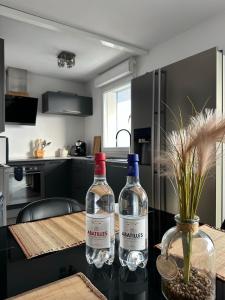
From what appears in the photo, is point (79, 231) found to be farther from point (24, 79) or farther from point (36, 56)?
point (24, 79)

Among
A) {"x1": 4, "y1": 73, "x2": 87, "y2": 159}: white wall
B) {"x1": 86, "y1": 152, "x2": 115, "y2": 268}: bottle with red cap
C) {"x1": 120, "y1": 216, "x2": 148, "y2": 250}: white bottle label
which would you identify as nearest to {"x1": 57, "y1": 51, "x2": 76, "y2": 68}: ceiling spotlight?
{"x1": 4, "y1": 73, "x2": 87, "y2": 159}: white wall

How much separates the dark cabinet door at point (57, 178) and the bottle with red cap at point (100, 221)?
3.15 metres

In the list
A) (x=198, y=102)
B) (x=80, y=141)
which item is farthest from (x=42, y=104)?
(x=198, y=102)

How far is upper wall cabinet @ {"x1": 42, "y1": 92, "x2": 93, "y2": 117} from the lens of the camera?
390 centimetres

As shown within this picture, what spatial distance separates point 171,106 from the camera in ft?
7.22

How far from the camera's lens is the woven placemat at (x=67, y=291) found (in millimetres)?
479

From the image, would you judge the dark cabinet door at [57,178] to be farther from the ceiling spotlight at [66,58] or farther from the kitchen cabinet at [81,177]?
the ceiling spotlight at [66,58]

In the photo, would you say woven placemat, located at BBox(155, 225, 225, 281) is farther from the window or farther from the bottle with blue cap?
the window

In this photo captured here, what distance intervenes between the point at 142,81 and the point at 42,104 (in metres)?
2.28

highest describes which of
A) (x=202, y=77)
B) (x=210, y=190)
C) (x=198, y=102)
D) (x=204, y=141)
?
(x=202, y=77)

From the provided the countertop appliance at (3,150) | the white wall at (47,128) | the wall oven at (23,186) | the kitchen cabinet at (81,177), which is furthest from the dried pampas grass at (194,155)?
the white wall at (47,128)

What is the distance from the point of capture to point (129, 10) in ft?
7.00

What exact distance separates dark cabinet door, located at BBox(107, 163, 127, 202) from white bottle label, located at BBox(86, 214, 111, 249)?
6.91 feet

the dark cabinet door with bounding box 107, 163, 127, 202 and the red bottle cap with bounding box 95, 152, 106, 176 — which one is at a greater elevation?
the red bottle cap with bounding box 95, 152, 106, 176
